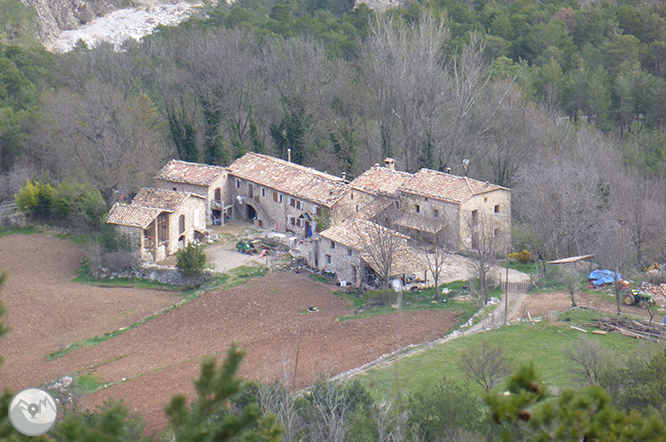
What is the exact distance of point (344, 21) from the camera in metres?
64.6

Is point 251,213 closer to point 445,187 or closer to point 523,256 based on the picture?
point 445,187

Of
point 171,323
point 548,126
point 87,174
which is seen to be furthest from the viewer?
point 548,126

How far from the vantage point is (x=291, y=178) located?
40.6m

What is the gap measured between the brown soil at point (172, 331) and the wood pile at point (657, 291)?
7.83m

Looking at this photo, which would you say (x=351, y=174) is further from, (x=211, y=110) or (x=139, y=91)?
(x=139, y=91)

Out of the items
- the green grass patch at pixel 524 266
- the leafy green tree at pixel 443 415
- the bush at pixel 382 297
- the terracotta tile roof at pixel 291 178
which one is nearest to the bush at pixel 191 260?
the terracotta tile roof at pixel 291 178

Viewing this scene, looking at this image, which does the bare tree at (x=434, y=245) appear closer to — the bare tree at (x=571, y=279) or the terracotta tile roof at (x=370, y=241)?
the terracotta tile roof at (x=370, y=241)

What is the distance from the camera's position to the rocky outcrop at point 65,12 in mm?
66375

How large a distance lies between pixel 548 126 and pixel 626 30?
1930 centimetres

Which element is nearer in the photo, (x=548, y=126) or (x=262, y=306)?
(x=262, y=306)

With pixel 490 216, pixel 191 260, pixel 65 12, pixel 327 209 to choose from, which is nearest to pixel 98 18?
pixel 65 12

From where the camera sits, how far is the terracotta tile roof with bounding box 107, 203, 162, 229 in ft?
118

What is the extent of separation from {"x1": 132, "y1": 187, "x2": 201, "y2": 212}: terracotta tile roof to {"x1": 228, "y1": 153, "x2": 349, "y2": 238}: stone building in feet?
14.1

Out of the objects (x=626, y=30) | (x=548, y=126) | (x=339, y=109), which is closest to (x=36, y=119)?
(x=339, y=109)
